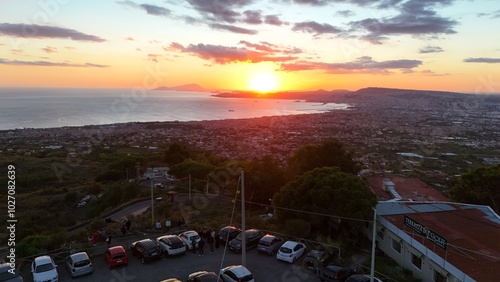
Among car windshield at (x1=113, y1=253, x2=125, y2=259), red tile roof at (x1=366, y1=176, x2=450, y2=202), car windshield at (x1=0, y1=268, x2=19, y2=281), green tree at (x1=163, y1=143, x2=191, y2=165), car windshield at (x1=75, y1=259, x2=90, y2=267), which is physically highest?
car windshield at (x1=0, y1=268, x2=19, y2=281)

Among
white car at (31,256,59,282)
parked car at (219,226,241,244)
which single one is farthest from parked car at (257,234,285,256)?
white car at (31,256,59,282)

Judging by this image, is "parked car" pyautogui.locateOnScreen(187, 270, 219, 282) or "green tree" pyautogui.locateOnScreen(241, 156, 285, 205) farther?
"green tree" pyautogui.locateOnScreen(241, 156, 285, 205)

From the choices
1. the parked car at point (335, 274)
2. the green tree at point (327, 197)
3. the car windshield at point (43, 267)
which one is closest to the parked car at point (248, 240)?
the green tree at point (327, 197)

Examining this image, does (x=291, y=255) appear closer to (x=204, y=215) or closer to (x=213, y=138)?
(x=204, y=215)

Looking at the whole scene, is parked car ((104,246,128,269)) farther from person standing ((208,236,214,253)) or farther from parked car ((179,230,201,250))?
person standing ((208,236,214,253))

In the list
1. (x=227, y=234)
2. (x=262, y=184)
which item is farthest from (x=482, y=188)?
(x=227, y=234)

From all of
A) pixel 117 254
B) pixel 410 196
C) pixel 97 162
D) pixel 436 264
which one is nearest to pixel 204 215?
pixel 117 254

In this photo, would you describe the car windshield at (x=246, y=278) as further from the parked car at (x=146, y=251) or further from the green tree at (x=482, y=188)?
the green tree at (x=482, y=188)
